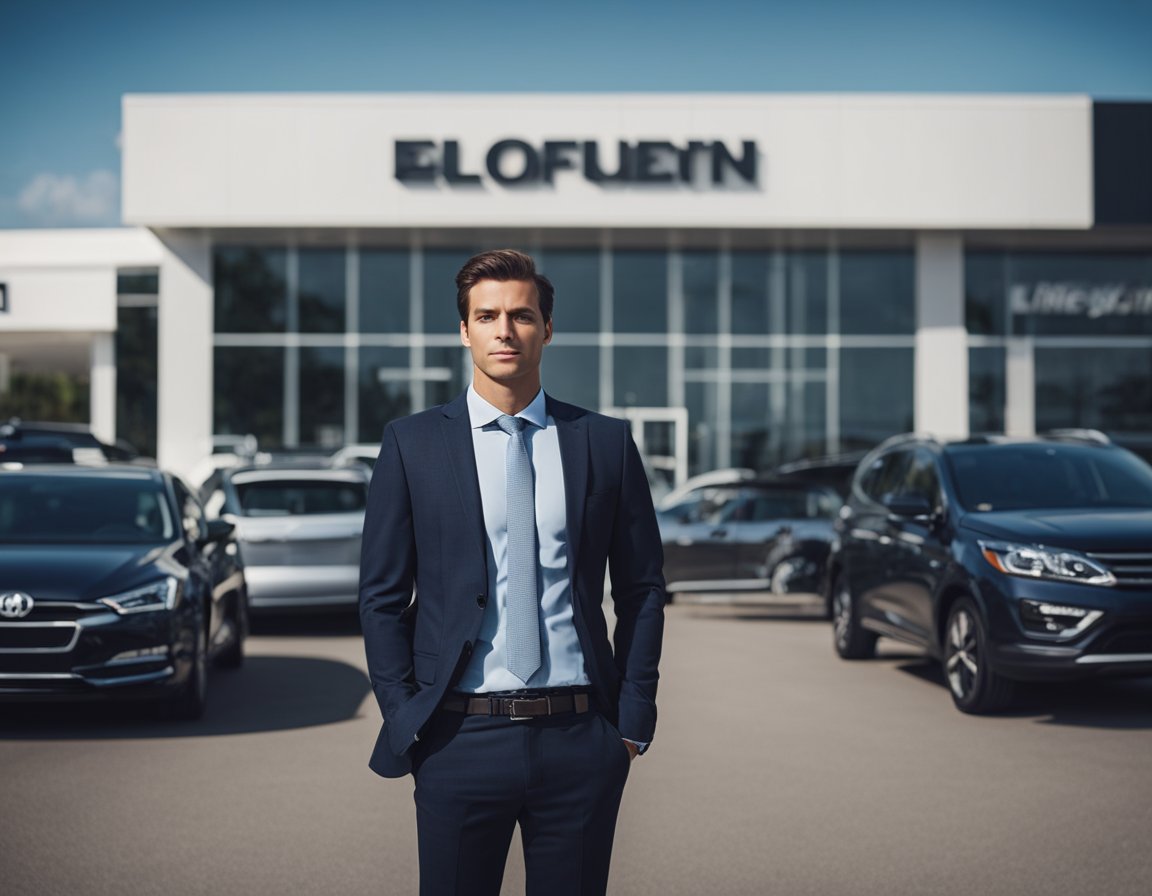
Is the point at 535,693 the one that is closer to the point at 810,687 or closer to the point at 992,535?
the point at 992,535

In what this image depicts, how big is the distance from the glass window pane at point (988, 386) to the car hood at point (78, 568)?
23968 millimetres

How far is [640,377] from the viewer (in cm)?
3062

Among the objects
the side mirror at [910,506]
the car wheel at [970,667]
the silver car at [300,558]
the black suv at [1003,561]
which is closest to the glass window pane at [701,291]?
the silver car at [300,558]

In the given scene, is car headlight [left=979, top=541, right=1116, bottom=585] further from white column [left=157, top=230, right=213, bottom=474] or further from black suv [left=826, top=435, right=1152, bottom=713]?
white column [left=157, top=230, right=213, bottom=474]

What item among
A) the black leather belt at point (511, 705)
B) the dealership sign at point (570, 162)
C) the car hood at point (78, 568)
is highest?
the dealership sign at point (570, 162)

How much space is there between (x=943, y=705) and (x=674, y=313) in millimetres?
21099

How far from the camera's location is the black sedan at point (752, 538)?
55.5ft

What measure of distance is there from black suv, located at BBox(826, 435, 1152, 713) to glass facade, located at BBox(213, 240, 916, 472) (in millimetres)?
17960

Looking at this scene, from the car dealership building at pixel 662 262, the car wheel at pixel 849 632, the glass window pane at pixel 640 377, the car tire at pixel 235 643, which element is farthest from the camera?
the glass window pane at pixel 640 377

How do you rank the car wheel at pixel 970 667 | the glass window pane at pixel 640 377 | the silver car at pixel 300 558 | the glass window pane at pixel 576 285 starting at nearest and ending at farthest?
the car wheel at pixel 970 667 < the silver car at pixel 300 558 < the glass window pane at pixel 640 377 < the glass window pane at pixel 576 285

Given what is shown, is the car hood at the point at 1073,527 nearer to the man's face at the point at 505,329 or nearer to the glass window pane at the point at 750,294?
the man's face at the point at 505,329

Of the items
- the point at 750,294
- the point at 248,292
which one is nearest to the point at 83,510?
the point at 248,292

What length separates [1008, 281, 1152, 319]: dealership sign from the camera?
1237 inches

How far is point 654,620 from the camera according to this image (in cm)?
347
